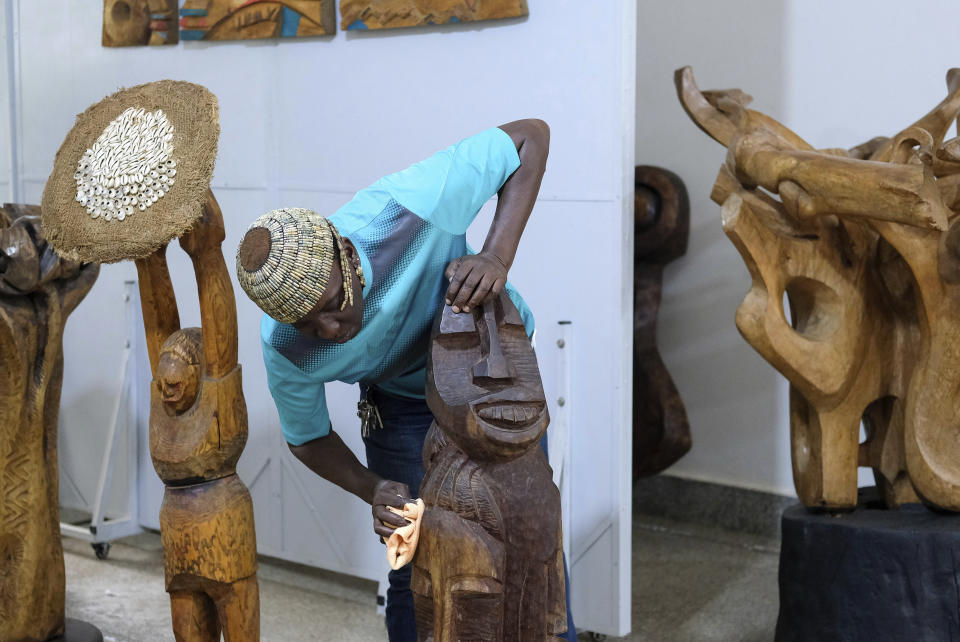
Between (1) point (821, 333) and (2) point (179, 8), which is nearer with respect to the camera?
(1) point (821, 333)

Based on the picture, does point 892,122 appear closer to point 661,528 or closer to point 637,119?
point 637,119

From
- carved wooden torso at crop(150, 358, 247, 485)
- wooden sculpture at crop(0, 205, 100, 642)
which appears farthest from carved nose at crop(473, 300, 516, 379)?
wooden sculpture at crop(0, 205, 100, 642)

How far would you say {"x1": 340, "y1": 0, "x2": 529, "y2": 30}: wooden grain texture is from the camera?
2.90 metres

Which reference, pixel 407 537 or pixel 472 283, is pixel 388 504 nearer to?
pixel 407 537

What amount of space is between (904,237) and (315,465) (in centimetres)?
Answer: 139

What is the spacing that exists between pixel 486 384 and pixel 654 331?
2394 millimetres

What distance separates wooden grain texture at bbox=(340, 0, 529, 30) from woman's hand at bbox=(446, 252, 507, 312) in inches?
55.0

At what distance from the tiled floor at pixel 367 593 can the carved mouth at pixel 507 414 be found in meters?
1.74

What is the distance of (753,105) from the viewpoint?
12.2ft

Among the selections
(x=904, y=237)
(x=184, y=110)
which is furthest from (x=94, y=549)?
(x=904, y=237)

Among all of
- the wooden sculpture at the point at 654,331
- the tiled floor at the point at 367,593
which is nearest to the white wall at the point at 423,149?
the tiled floor at the point at 367,593

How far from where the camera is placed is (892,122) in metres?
3.46

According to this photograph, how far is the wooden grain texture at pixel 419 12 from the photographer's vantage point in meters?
2.90

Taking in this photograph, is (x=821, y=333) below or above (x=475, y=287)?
below
